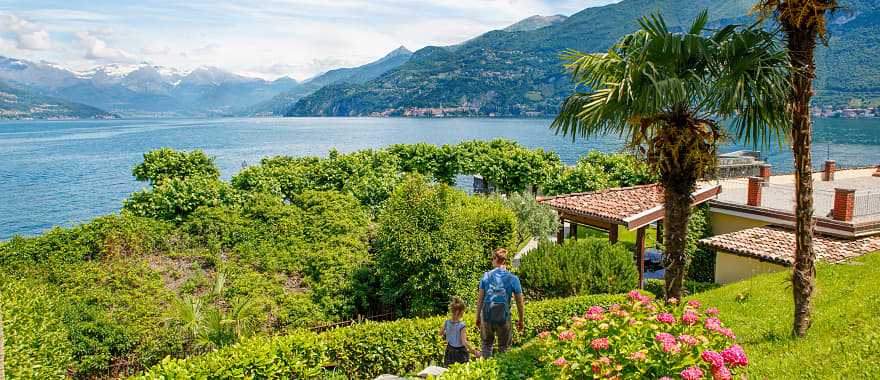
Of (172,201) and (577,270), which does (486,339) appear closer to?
(577,270)

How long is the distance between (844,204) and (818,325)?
38.9 ft

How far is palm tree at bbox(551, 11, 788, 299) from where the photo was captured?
8.33 metres

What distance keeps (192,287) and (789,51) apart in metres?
14.7

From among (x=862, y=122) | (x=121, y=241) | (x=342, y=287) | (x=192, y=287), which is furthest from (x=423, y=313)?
(x=862, y=122)

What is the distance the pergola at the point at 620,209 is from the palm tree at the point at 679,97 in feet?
24.9

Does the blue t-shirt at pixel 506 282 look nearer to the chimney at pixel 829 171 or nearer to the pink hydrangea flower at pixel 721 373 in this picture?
the pink hydrangea flower at pixel 721 373

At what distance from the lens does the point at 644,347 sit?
5.68m

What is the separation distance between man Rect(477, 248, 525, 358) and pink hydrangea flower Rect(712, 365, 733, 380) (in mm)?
4092

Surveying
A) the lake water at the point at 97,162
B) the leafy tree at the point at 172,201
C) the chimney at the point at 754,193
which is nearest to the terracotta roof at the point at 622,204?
the chimney at the point at 754,193

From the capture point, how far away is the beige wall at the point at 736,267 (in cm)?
1781

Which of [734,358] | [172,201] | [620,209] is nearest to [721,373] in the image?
[734,358]

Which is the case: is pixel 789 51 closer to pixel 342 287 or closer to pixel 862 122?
pixel 342 287

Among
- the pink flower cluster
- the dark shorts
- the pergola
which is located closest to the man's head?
the dark shorts

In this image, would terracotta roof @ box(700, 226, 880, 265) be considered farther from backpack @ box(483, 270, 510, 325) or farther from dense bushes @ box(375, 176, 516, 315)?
backpack @ box(483, 270, 510, 325)
